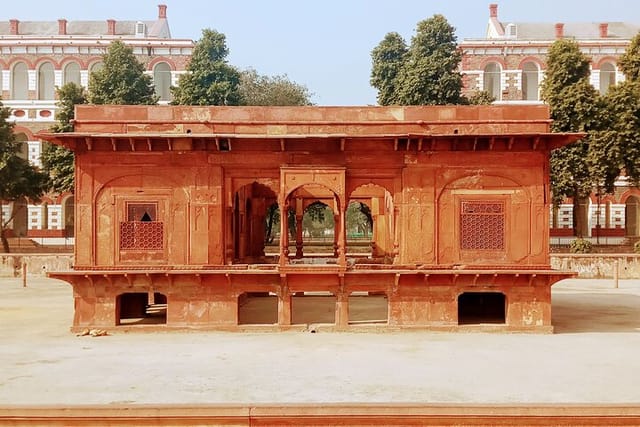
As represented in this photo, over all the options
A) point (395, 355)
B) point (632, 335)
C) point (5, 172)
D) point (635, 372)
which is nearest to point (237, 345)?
point (395, 355)

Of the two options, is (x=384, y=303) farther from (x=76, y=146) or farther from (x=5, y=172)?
(x=5, y=172)

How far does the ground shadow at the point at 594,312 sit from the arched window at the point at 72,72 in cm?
3706

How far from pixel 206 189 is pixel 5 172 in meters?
23.8

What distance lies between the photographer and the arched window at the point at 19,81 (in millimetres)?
50250

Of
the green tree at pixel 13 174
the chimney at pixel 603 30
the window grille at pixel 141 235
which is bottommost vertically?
the window grille at pixel 141 235

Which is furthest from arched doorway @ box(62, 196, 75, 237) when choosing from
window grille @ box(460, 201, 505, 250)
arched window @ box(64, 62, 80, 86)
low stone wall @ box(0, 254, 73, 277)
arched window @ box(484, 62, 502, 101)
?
window grille @ box(460, 201, 505, 250)

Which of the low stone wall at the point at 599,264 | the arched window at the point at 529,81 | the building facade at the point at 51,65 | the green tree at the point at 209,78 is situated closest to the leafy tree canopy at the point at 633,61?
the low stone wall at the point at 599,264

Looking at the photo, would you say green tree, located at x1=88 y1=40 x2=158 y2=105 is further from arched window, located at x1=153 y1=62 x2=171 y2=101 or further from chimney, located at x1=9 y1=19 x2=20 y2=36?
chimney, located at x1=9 y1=19 x2=20 y2=36

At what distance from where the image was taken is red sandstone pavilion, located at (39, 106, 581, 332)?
18.8 metres

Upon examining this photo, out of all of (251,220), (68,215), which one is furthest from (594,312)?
(68,215)

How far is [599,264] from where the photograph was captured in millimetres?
36219

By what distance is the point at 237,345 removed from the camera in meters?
16.8

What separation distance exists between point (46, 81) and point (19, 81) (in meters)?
1.91

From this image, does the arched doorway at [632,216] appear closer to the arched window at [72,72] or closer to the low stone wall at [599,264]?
the low stone wall at [599,264]
